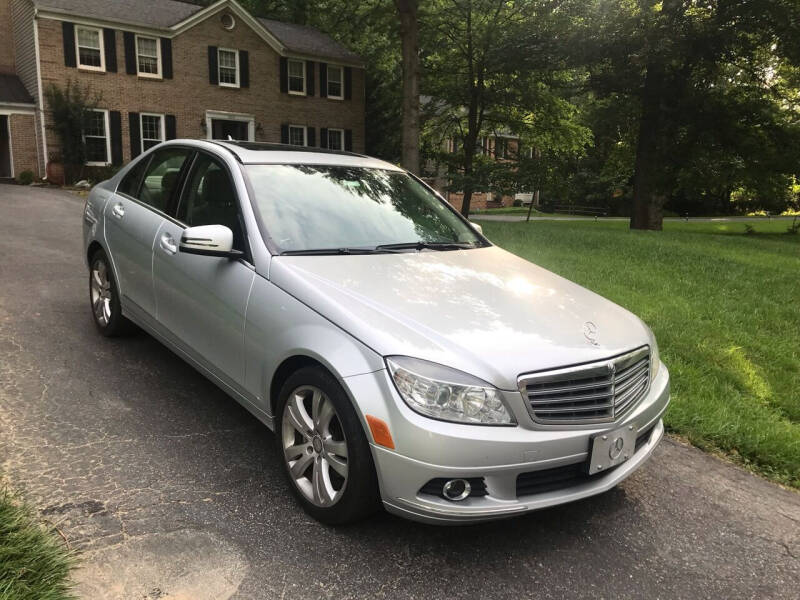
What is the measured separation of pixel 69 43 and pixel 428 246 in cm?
2344

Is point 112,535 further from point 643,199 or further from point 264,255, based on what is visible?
point 643,199

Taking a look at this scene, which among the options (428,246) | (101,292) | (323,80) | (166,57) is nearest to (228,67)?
(166,57)

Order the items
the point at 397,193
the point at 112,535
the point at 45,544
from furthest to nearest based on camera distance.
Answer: the point at 397,193 → the point at 112,535 → the point at 45,544

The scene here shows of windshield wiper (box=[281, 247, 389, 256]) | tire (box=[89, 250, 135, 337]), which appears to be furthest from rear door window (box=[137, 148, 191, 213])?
windshield wiper (box=[281, 247, 389, 256])

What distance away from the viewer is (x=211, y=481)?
3252mm

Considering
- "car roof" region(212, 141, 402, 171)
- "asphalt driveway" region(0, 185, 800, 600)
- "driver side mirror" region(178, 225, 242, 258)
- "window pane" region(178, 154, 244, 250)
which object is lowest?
"asphalt driveway" region(0, 185, 800, 600)

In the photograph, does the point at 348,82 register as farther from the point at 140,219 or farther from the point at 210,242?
the point at 210,242

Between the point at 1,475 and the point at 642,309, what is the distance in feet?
18.8

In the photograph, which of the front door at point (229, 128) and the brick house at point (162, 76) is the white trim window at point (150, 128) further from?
the front door at point (229, 128)

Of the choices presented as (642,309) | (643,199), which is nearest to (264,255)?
(642,309)

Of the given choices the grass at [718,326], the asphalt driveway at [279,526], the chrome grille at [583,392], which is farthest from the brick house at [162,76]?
the chrome grille at [583,392]

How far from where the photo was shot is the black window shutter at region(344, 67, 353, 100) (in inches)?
1159

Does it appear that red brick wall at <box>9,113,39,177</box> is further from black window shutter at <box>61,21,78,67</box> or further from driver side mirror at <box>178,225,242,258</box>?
driver side mirror at <box>178,225,242,258</box>

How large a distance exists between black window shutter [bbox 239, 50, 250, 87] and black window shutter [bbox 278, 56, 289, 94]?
1.50m
